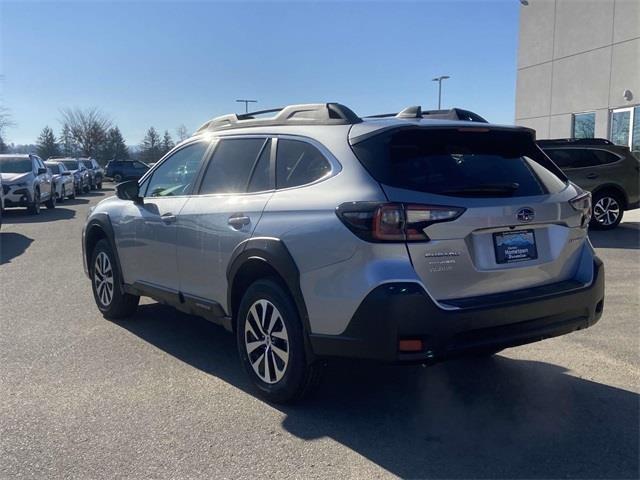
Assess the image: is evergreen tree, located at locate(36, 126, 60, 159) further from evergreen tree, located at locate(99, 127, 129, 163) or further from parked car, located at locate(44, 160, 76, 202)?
parked car, located at locate(44, 160, 76, 202)

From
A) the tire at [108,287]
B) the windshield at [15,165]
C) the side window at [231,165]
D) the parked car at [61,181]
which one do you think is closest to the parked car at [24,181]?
the windshield at [15,165]

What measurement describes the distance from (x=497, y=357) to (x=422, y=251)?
205 cm

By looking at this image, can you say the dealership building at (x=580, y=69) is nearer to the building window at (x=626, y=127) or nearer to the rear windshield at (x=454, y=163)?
the building window at (x=626, y=127)

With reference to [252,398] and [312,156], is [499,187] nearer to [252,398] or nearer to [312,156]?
[312,156]

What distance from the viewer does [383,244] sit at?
3.36m

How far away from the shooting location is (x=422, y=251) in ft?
11.1

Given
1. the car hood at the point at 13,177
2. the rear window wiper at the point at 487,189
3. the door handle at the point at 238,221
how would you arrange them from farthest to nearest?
the car hood at the point at 13,177, the door handle at the point at 238,221, the rear window wiper at the point at 487,189

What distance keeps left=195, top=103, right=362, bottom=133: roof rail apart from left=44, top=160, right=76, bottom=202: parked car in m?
18.0

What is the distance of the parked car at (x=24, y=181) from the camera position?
1762 centimetres

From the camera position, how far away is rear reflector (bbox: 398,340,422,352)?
335cm

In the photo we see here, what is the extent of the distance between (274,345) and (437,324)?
1.21 m

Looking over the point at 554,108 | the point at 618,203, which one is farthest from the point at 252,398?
the point at 554,108

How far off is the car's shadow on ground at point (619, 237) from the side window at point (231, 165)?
795cm

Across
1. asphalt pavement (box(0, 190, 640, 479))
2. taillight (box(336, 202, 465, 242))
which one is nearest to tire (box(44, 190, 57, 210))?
asphalt pavement (box(0, 190, 640, 479))
